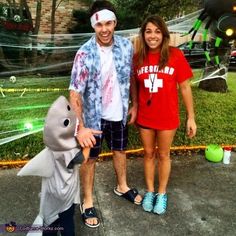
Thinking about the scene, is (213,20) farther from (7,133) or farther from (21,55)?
(7,133)

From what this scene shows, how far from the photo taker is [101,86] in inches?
116

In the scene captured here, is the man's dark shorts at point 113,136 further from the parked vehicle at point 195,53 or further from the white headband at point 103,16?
the parked vehicle at point 195,53

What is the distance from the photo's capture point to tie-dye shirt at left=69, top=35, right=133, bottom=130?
2.85m

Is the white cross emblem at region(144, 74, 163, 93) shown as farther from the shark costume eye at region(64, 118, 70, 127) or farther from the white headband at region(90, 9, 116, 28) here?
the shark costume eye at region(64, 118, 70, 127)

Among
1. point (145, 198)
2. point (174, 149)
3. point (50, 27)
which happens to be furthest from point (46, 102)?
point (50, 27)

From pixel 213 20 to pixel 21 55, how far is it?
7.67ft

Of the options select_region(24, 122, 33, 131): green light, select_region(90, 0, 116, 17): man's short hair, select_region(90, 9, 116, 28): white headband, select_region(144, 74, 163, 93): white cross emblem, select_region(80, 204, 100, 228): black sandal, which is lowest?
select_region(80, 204, 100, 228): black sandal

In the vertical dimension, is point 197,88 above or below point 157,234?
above

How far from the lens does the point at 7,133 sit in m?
4.93

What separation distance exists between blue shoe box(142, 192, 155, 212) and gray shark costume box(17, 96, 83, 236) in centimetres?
87

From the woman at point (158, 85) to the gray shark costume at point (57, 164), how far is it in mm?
833

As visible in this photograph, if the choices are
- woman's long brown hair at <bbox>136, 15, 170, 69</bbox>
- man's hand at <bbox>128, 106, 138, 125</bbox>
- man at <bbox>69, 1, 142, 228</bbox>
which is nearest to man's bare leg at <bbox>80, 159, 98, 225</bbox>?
man at <bbox>69, 1, 142, 228</bbox>

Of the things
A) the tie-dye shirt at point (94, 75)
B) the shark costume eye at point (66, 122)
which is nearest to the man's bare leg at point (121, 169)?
the tie-dye shirt at point (94, 75)

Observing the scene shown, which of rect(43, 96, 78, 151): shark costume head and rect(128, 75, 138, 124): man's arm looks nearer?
rect(43, 96, 78, 151): shark costume head
